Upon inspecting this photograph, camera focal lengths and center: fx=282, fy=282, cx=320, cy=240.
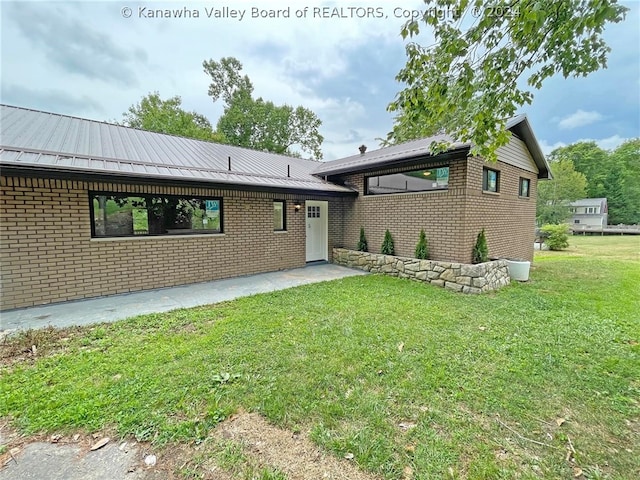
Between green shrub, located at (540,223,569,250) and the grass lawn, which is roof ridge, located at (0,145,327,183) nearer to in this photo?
the grass lawn

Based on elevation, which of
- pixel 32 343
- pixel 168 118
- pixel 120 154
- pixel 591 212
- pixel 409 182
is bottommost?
pixel 32 343

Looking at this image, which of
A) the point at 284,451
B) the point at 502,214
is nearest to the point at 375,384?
the point at 284,451

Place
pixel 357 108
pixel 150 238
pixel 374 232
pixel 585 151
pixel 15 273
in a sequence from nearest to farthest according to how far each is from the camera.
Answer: pixel 15 273 → pixel 150 238 → pixel 374 232 → pixel 357 108 → pixel 585 151

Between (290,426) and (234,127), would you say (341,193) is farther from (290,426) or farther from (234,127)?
(234,127)

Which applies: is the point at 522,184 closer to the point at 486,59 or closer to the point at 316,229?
the point at 316,229

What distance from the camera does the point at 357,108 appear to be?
53.3 feet

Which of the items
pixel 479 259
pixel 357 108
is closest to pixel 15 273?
pixel 479 259

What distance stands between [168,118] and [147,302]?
73.1 feet

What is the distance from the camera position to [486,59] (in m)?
3.45

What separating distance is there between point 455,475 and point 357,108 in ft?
56.1

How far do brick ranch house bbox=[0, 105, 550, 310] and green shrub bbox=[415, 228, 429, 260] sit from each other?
0.52 ft

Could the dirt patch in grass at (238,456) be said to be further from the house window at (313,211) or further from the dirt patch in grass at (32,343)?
the house window at (313,211)

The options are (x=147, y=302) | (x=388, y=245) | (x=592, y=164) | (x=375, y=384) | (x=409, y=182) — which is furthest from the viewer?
(x=592, y=164)

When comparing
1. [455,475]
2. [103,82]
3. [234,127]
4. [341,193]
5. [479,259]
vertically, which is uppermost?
[234,127]
